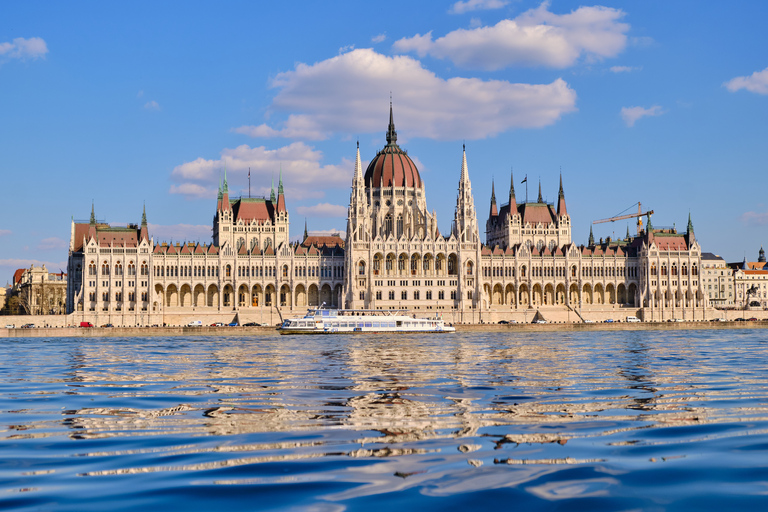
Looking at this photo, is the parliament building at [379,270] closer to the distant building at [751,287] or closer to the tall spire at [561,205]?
the tall spire at [561,205]

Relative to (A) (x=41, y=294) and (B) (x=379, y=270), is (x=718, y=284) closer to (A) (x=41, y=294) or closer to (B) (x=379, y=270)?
(B) (x=379, y=270)

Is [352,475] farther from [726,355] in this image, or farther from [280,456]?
[726,355]

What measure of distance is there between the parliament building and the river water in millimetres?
99772

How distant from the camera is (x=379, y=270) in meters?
134

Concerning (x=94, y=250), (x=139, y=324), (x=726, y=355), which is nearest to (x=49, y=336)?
(x=139, y=324)

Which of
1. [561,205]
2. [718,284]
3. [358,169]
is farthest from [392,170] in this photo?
[718,284]

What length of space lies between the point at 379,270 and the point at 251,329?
3451 centimetres

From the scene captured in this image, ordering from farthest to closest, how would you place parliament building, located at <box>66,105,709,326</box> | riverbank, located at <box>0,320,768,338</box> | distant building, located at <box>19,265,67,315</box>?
1. distant building, located at <box>19,265,67,315</box>
2. parliament building, located at <box>66,105,709,326</box>
3. riverbank, located at <box>0,320,768,338</box>

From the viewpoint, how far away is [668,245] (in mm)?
150875

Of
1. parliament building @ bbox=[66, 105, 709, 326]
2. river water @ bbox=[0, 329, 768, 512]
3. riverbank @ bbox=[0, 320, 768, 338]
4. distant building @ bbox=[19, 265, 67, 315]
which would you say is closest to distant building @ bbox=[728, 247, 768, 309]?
parliament building @ bbox=[66, 105, 709, 326]

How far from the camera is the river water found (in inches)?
447

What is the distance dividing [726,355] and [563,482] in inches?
1612

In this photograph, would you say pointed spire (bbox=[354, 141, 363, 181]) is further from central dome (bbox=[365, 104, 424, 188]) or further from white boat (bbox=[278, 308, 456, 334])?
white boat (bbox=[278, 308, 456, 334])

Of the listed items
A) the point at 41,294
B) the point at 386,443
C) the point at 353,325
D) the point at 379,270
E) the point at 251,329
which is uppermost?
the point at 379,270
